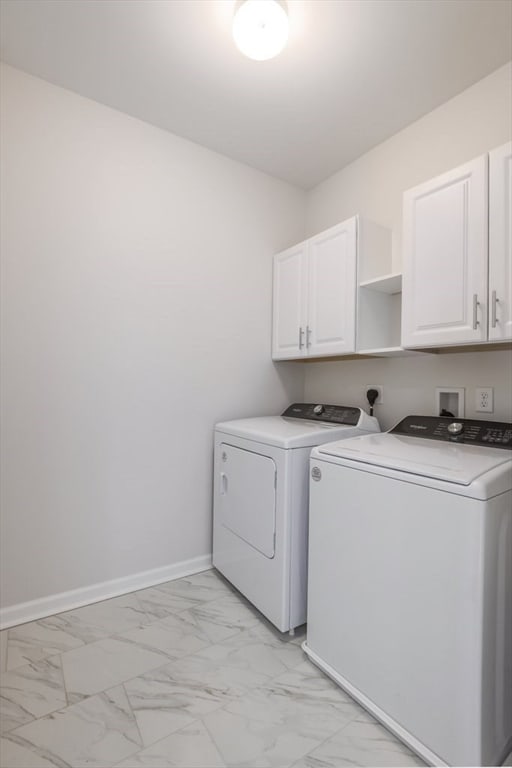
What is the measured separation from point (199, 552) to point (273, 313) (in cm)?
160

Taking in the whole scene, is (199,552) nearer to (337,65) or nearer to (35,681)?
(35,681)

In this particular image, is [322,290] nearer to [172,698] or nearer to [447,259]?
[447,259]

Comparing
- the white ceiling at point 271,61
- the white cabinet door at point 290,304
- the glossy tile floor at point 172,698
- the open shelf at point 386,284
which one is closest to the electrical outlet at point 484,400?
the open shelf at point 386,284

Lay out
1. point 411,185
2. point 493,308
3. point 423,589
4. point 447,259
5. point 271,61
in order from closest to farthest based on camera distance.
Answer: point 423,589
point 493,308
point 447,259
point 271,61
point 411,185

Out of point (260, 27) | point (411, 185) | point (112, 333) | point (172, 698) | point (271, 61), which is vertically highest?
point (271, 61)

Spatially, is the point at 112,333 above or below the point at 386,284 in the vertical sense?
below

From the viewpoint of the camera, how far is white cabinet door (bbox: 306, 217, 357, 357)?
1927 millimetres

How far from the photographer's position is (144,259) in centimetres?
205

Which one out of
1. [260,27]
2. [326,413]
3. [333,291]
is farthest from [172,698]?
[260,27]

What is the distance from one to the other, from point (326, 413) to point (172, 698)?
1.46 meters

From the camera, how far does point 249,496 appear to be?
1.84 m

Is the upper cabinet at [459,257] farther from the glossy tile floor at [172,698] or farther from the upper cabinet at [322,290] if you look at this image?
the glossy tile floor at [172,698]

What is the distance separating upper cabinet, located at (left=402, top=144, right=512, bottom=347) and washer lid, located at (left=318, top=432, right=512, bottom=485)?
42 cm

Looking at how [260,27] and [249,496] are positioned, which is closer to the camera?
[260,27]
